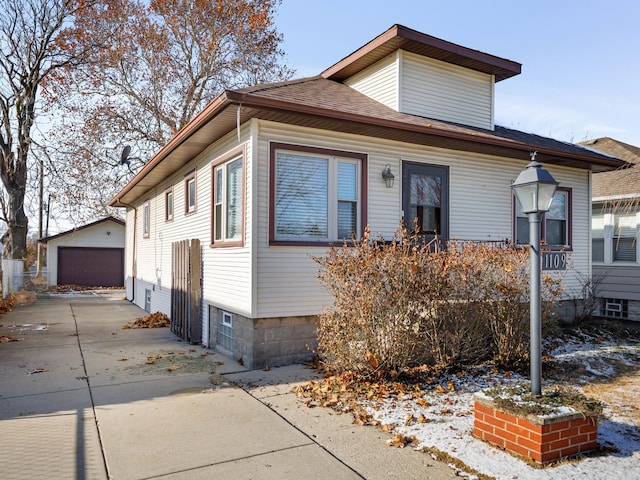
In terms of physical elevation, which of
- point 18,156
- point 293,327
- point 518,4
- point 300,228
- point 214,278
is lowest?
point 293,327

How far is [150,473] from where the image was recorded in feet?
11.8

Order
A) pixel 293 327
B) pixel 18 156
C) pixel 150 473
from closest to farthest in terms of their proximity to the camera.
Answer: pixel 150 473 < pixel 293 327 < pixel 18 156

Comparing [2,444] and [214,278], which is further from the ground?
[214,278]

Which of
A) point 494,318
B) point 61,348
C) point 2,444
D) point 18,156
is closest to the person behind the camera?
point 2,444

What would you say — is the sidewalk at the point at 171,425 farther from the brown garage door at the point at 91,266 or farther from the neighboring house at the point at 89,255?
the brown garage door at the point at 91,266

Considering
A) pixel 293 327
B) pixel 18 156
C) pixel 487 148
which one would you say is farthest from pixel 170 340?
pixel 18 156

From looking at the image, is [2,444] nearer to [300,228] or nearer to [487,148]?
[300,228]

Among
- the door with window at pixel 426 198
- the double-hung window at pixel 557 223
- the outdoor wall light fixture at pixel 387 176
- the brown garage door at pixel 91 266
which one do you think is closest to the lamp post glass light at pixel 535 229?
the outdoor wall light fixture at pixel 387 176

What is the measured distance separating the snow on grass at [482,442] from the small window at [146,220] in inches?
439

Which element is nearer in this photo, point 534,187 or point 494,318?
point 534,187

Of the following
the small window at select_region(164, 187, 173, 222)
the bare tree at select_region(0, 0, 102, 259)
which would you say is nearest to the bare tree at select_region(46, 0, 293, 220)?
the bare tree at select_region(0, 0, 102, 259)

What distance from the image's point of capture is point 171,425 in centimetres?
461

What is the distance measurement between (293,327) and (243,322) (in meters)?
0.76

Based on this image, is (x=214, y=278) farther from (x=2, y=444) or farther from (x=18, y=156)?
(x=18, y=156)
